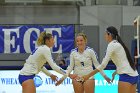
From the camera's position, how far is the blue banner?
1308 cm

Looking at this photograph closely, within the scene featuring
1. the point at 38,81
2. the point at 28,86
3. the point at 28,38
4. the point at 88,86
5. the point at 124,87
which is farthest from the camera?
the point at 28,38

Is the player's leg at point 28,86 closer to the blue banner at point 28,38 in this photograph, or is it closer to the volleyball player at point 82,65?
the volleyball player at point 82,65

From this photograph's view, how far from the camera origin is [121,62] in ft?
16.3

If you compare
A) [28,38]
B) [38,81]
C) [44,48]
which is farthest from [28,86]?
[28,38]

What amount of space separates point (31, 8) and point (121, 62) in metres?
10.2

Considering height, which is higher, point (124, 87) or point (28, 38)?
point (124, 87)

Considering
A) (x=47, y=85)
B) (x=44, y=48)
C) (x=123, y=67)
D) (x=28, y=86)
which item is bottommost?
(x=47, y=85)

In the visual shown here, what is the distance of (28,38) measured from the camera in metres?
13.1

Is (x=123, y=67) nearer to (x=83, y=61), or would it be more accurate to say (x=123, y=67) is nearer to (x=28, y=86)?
(x=83, y=61)

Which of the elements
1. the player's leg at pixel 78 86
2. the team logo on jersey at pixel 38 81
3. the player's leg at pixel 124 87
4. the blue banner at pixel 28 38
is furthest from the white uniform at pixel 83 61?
the blue banner at pixel 28 38

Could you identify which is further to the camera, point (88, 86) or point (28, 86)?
point (88, 86)

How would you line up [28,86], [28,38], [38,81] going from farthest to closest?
[28,38], [38,81], [28,86]

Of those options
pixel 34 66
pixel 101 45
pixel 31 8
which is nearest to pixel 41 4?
pixel 31 8

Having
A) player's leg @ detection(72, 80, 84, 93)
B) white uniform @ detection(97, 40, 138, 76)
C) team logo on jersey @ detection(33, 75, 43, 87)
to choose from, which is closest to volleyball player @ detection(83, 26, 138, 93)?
white uniform @ detection(97, 40, 138, 76)
